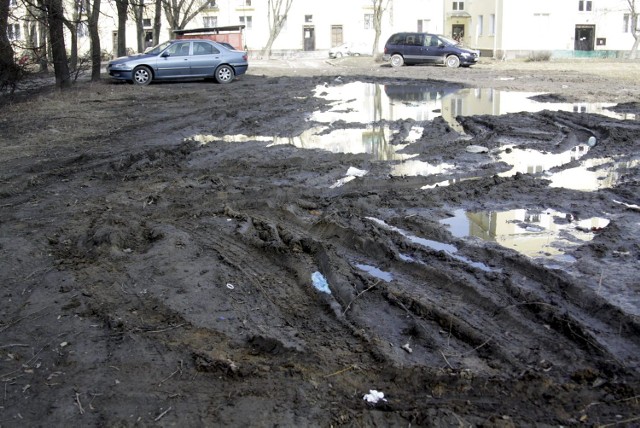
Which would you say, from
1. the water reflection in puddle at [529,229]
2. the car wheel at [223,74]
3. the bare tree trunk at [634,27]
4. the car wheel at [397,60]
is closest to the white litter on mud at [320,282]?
the water reflection in puddle at [529,229]

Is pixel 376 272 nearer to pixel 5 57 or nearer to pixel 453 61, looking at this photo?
pixel 5 57

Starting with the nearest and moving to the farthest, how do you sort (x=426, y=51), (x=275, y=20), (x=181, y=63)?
(x=181, y=63)
(x=426, y=51)
(x=275, y=20)

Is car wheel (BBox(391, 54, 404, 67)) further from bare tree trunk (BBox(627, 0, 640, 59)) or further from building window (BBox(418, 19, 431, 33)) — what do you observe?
building window (BBox(418, 19, 431, 33))

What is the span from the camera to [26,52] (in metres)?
18.9

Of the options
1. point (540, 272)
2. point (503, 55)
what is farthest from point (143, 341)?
point (503, 55)

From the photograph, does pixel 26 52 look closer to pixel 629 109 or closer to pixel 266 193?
pixel 266 193

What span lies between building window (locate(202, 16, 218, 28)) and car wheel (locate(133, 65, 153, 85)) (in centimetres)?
4104

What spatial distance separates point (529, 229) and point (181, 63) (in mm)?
19540

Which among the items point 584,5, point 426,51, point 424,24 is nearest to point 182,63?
point 426,51

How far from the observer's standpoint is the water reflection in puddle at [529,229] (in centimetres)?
634

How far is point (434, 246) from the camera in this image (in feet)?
21.1

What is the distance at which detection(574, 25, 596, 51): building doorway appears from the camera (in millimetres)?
51812

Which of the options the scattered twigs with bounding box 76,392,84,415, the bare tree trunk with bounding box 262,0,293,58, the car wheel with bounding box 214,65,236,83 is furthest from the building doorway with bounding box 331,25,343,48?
the scattered twigs with bounding box 76,392,84,415

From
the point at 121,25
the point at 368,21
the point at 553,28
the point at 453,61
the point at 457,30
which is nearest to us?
the point at 121,25
